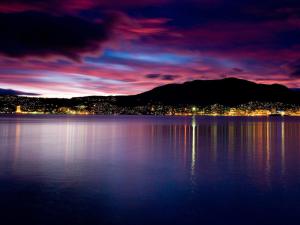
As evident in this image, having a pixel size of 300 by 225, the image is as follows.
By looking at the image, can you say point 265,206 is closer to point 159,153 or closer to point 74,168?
point 74,168

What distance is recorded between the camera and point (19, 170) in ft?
77.0

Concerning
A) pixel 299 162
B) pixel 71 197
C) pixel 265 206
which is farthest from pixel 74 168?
pixel 299 162

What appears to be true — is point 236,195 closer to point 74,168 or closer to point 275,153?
point 74,168

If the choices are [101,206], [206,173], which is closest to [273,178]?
[206,173]

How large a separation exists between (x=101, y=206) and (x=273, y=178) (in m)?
11.6

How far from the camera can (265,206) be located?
15469 millimetres

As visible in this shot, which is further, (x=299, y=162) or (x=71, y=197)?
(x=299, y=162)

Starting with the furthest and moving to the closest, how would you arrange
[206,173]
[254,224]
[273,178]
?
[206,173] < [273,178] < [254,224]

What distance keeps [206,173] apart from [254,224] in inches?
406

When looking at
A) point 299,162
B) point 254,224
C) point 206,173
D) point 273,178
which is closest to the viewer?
point 254,224

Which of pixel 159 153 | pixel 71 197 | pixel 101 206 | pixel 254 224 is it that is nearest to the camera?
pixel 254 224

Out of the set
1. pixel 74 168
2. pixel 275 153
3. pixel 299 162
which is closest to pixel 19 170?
pixel 74 168

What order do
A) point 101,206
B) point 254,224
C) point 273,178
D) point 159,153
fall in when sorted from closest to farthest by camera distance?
point 254,224 < point 101,206 < point 273,178 < point 159,153

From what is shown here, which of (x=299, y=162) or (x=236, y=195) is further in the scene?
(x=299, y=162)
